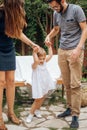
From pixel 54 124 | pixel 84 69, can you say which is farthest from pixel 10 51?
pixel 84 69

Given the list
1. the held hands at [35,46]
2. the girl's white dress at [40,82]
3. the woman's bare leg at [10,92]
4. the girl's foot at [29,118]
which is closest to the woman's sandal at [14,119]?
the woman's bare leg at [10,92]

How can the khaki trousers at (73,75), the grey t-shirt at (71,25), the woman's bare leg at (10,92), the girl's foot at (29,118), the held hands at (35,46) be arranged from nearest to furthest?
1. the grey t-shirt at (71,25)
2. the khaki trousers at (73,75)
3. the woman's bare leg at (10,92)
4. the held hands at (35,46)
5. the girl's foot at (29,118)

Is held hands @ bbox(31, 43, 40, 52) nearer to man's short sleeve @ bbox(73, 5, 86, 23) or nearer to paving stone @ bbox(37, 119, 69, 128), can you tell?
man's short sleeve @ bbox(73, 5, 86, 23)

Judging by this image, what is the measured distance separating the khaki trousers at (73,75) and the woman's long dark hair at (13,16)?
0.76m

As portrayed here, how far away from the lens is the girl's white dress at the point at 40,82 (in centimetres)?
543

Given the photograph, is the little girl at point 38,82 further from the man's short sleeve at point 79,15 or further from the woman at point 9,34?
the man's short sleeve at point 79,15

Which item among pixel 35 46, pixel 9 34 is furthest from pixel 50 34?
pixel 9 34

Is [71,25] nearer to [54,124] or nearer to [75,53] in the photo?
[75,53]

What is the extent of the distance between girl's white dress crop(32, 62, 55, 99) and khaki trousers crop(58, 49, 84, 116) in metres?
0.37

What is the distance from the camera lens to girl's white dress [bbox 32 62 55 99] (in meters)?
5.43

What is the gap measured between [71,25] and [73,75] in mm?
637

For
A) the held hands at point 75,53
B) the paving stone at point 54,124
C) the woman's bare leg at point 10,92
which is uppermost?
the held hands at point 75,53

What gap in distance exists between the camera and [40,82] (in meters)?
5.46

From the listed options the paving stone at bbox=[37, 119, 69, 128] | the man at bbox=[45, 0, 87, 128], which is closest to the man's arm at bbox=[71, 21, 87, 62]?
the man at bbox=[45, 0, 87, 128]
